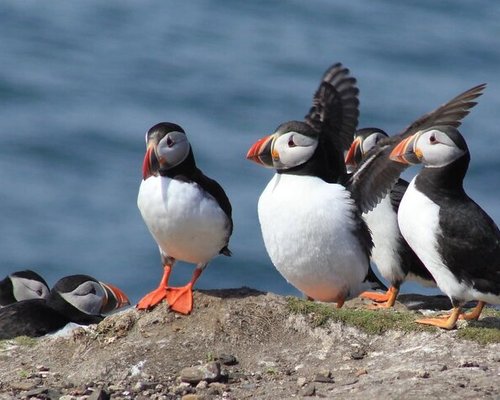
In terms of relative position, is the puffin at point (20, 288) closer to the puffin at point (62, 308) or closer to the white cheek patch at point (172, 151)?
the puffin at point (62, 308)

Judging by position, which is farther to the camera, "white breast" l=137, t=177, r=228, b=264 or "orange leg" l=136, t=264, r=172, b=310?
"white breast" l=137, t=177, r=228, b=264

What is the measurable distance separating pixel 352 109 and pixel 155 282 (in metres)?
8.07

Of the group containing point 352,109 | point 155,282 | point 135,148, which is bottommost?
point 155,282

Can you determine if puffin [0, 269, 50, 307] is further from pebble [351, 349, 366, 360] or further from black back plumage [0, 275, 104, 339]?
pebble [351, 349, 366, 360]

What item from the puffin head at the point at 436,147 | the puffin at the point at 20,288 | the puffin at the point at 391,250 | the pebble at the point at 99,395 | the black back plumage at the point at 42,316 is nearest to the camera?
the pebble at the point at 99,395

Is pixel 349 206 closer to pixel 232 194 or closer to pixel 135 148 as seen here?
pixel 232 194

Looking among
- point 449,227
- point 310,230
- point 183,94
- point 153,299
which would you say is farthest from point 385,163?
point 183,94

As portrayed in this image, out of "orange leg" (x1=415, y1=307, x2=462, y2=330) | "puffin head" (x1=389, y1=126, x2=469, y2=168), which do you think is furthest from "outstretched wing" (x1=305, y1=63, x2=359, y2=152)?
"orange leg" (x1=415, y1=307, x2=462, y2=330)

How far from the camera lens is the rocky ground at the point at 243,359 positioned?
22.2 ft

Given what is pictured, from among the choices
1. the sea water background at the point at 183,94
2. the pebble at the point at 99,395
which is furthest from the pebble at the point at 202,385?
the sea water background at the point at 183,94

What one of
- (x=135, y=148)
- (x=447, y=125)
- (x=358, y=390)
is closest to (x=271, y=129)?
(x=135, y=148)

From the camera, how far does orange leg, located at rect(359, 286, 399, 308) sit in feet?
31.5

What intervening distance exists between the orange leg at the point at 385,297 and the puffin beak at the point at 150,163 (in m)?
1.93

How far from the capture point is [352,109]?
9078 mm
